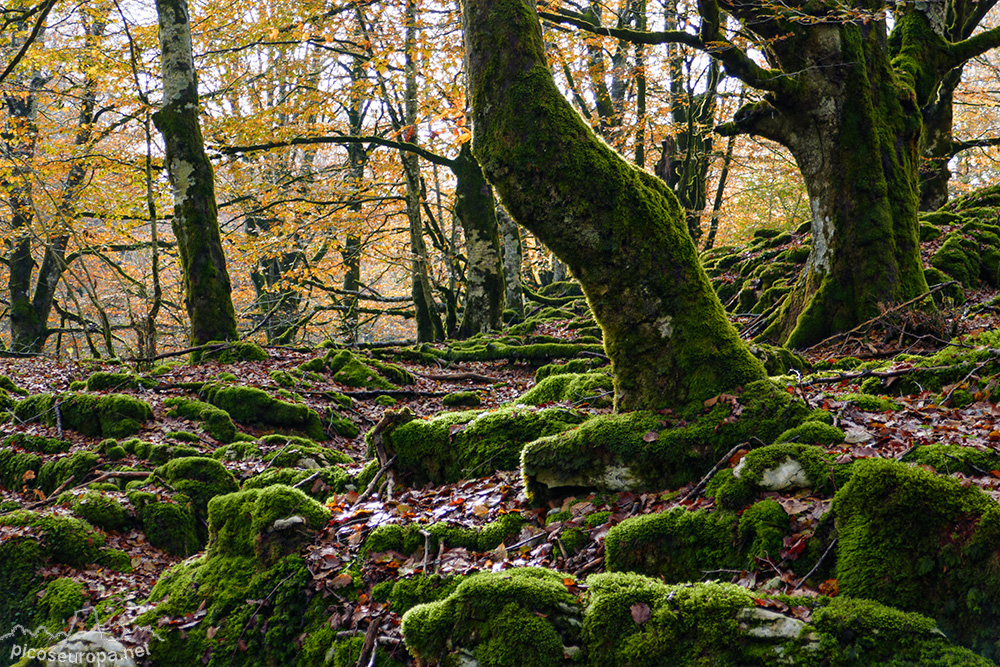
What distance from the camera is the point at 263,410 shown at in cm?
851

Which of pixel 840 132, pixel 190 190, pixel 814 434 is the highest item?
pixel 190 190

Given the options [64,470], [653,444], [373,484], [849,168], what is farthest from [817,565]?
[64,470]

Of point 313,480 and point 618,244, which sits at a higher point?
point 618,244

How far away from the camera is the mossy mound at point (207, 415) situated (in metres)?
7.73

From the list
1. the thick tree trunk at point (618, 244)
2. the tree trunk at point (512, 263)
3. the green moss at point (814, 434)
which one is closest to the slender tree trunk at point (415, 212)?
the tree trunk at point (512, 263)

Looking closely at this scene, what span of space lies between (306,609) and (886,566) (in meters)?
3.21

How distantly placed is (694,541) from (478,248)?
38.2ft

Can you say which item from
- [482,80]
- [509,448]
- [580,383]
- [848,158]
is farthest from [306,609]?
[848,158]

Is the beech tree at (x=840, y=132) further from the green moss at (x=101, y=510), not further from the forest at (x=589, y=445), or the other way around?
the green moss at (x=101, y=510)

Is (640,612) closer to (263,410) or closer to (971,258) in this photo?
(263,410)

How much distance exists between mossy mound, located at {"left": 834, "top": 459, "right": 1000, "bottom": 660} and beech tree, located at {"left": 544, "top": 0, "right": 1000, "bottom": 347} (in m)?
5.18

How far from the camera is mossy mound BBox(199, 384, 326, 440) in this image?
8.45 m

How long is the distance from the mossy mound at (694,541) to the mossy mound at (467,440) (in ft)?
5.24

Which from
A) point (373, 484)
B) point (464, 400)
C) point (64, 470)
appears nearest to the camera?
point (373, 484)
